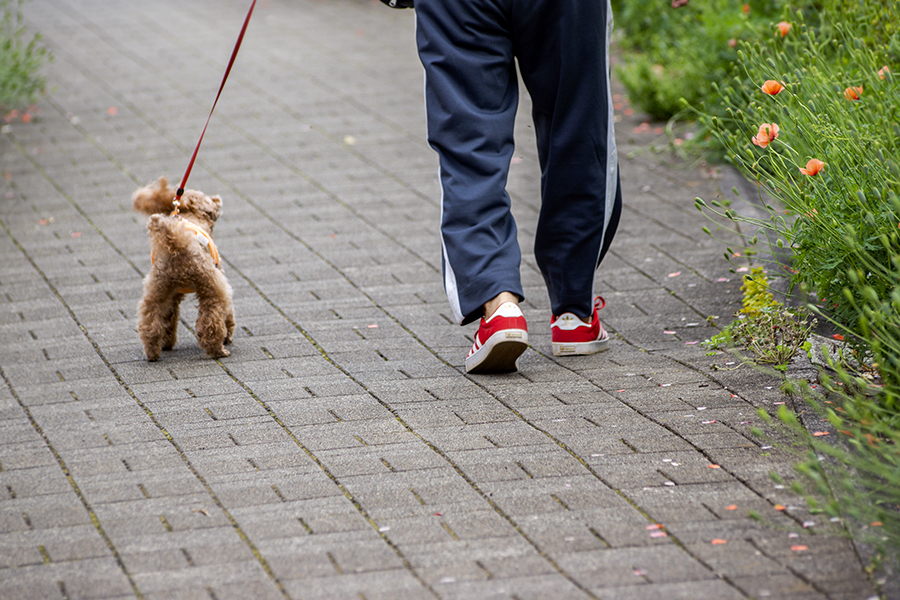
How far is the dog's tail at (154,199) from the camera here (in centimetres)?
401

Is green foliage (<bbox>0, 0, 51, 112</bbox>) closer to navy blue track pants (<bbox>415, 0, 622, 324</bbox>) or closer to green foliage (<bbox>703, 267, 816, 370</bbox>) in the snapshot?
navy blue track pants (<bbox>415, 0, 622, 324</bbox>)

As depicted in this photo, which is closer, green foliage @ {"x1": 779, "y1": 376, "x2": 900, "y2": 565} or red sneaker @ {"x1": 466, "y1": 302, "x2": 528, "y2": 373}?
green foliage @ {"x1": 779, "y1": 376, "x2": 900, "y2": 565}

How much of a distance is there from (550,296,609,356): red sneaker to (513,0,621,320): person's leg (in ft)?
0.12

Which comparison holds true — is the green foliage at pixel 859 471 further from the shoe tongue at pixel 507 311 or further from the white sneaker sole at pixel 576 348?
the shoe tongue at pixel 507 311

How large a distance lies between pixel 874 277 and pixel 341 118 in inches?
213

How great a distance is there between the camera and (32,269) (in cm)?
504

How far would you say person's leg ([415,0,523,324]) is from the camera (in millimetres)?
3539

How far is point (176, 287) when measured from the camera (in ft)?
12.9

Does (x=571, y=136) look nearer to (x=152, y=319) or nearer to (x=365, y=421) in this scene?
(x=365, y=421)

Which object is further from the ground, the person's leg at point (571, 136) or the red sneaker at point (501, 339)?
the person's leg at point (571, 136)

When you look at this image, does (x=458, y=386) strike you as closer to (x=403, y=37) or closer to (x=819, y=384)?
(x=819, y=384)

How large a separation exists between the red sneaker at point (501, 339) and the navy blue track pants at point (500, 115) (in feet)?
0.27

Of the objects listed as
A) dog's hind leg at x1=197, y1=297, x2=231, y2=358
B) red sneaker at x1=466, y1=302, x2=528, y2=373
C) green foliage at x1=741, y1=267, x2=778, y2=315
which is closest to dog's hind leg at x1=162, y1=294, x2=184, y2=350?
dog's hind leg at x1=197, y1=297, x2=231, y2=358

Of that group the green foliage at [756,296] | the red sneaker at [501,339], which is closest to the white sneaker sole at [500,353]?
the red sneaker at [501,339]
